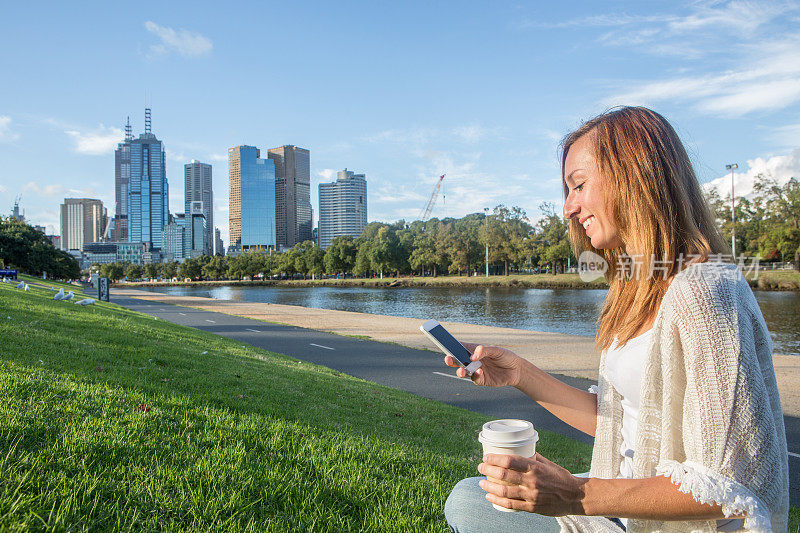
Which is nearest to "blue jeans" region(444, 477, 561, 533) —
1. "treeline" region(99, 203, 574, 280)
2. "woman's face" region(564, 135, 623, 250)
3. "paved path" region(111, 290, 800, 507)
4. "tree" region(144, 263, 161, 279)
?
"woman's face" region(564, 135, 623, 250)

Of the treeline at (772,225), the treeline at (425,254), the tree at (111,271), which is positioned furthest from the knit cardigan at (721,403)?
the tree at (111,271)

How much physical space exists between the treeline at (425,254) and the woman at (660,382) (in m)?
69.6

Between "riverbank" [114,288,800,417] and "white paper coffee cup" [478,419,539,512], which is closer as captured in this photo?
"white paper coffee cup" [478,419,539,512]

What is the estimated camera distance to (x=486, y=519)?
170cm

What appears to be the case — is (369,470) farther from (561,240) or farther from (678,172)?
(561,240)

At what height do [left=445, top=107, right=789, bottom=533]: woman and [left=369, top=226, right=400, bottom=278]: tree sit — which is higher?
[left=369, top=226, right=400, bottom=278]: tree

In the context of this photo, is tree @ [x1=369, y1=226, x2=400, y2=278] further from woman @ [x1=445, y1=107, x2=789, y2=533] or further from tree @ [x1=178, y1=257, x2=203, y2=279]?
woman @ [x1=445, y1=107, x2=789, y2=533]

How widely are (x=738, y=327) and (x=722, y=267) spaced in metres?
0.23

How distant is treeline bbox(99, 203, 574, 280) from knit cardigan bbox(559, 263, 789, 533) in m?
70.0

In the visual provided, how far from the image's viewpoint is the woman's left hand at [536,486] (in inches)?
46.0

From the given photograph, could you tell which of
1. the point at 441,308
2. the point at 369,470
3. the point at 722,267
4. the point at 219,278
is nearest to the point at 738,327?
the point at 722,267

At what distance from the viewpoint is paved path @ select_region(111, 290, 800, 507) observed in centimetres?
647

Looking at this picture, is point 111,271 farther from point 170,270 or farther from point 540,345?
point 540,345

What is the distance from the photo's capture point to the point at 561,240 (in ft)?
236
